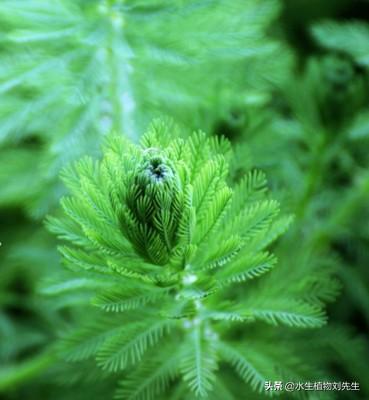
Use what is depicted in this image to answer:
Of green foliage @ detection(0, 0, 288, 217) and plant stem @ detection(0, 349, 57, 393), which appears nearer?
green foliage @ detection(0, 0, 288, 217)

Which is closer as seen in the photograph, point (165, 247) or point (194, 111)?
point (165, 247)

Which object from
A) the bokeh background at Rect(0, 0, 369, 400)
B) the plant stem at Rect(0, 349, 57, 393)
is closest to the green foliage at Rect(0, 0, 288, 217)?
the bokeh background at Rect(0, 0, 369, 400)

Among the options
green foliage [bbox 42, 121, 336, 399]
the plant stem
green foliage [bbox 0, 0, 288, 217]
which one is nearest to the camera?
green foliage [bbox 42, 121, 336, 399]

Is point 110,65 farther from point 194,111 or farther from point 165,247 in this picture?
Result: point 165,247

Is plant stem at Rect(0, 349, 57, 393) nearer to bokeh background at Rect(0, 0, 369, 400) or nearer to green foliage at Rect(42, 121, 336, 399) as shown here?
bokeh background at Rect(0, 0, 369, 400)

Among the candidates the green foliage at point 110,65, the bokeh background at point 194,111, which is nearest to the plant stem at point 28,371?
the bokeh background at point 194,111

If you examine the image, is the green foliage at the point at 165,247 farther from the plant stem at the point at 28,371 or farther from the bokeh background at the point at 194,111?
the plant stem at the point at 28,371

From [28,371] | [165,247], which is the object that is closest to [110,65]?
[165,247]

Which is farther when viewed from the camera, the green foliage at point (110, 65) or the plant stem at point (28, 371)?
the plant stem at point (28, 371)

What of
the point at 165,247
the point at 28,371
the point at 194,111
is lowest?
the point at 28,371
